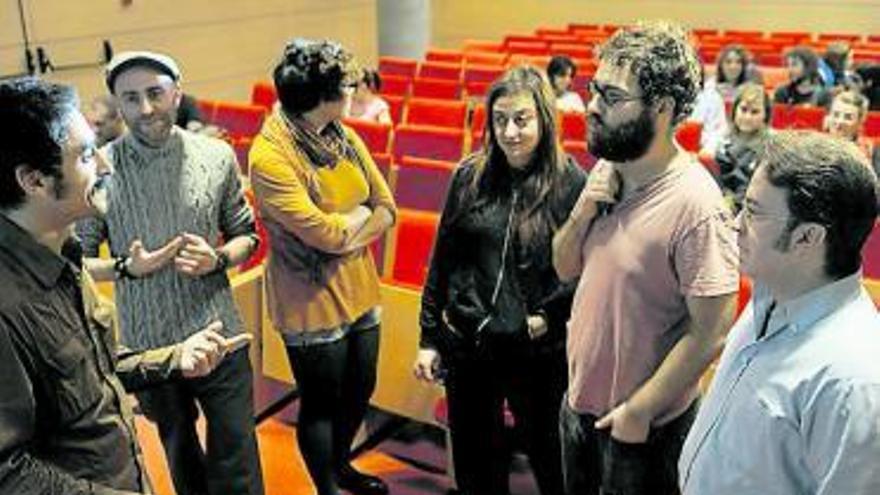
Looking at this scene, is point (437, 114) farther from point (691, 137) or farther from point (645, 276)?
point (645, 276)

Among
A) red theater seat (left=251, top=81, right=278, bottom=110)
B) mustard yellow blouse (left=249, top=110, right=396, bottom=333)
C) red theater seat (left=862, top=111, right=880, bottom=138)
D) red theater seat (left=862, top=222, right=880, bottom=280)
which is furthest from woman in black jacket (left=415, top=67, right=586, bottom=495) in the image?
red theater seat (left=251, top=81, right=278, bottom=110)

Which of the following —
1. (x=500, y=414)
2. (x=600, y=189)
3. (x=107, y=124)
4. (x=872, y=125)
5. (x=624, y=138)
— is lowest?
(x=500, y=414)

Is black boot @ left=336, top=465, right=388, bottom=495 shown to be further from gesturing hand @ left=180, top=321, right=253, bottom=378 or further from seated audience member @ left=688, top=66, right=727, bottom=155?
seated audience member @ left=688, top=66, right=727, bottom=155

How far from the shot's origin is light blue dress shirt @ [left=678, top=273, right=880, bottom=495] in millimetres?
1138

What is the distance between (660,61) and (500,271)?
2.20 feet

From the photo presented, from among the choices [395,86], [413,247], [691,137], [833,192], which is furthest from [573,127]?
Answer: [833,192]

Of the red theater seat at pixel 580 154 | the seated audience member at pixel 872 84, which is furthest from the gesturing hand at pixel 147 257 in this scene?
the seated audience member at pixel 872 84

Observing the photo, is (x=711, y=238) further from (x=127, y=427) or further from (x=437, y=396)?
(x=437, y=396)

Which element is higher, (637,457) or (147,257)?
(147,257)

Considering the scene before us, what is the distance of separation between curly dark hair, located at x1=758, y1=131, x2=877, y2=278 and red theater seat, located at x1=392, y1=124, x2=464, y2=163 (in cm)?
372

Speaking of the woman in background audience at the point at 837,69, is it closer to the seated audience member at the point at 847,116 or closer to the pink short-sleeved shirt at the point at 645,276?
the seated audience member at the point at 847,116

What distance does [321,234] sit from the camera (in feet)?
7.16

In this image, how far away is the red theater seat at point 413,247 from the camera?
301 centimetres

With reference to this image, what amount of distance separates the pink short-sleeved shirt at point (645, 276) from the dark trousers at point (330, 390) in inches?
30.3
